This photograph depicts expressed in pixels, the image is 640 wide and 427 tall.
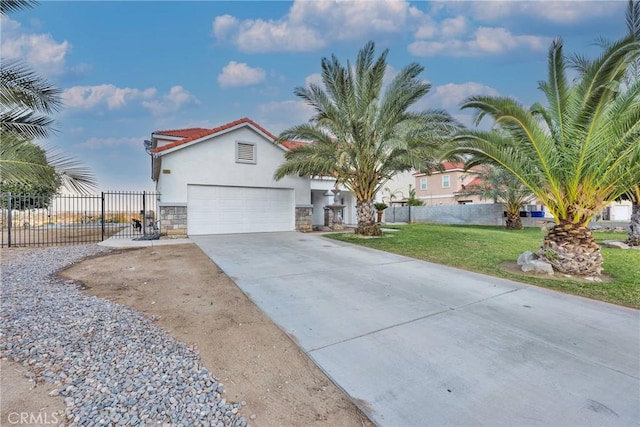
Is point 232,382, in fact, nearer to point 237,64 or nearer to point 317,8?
point 317,8

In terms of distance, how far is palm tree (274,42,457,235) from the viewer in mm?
11312

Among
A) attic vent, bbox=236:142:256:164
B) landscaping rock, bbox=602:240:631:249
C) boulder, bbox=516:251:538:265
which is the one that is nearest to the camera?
boulder, bbox=516:251:538:265

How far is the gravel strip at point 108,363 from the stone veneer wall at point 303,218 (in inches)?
472

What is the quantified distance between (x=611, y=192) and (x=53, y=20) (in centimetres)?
1593

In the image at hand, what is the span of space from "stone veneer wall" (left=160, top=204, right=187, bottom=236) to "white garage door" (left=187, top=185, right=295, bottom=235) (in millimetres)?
260

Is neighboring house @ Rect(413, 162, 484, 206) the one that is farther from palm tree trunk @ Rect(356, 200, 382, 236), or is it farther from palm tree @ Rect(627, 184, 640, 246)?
palm tree trunk @ Rect(356, 200, 382, 236)

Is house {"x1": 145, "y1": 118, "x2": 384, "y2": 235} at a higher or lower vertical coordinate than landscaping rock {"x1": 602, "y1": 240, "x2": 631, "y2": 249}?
higher

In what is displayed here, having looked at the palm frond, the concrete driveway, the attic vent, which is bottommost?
the concrete driveway

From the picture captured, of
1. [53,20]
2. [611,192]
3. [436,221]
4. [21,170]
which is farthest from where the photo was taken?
[436,221]

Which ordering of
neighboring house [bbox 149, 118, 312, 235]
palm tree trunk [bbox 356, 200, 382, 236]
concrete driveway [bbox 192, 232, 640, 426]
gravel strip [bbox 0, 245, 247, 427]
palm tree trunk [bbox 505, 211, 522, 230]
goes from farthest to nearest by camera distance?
palm tree trunk [bbox 505, 211, 522, 230], neighboring house [bbox 149, 118, 312, 235], palm tree trunk [bbox 356, 200, 382, 236], concrete driveway [bbox 192, 232, 640, 426], gravel strip [bbox 0, 245, 247, 427]

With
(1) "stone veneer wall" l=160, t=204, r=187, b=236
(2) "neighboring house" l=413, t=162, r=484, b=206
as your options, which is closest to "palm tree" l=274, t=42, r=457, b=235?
(1) "stone veneer wall" l=160, t=204, r=187, b=236

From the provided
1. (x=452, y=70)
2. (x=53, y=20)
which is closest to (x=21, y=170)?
(x=53, y=20)

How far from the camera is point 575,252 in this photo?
6570mm

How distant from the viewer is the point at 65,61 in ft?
34.0
